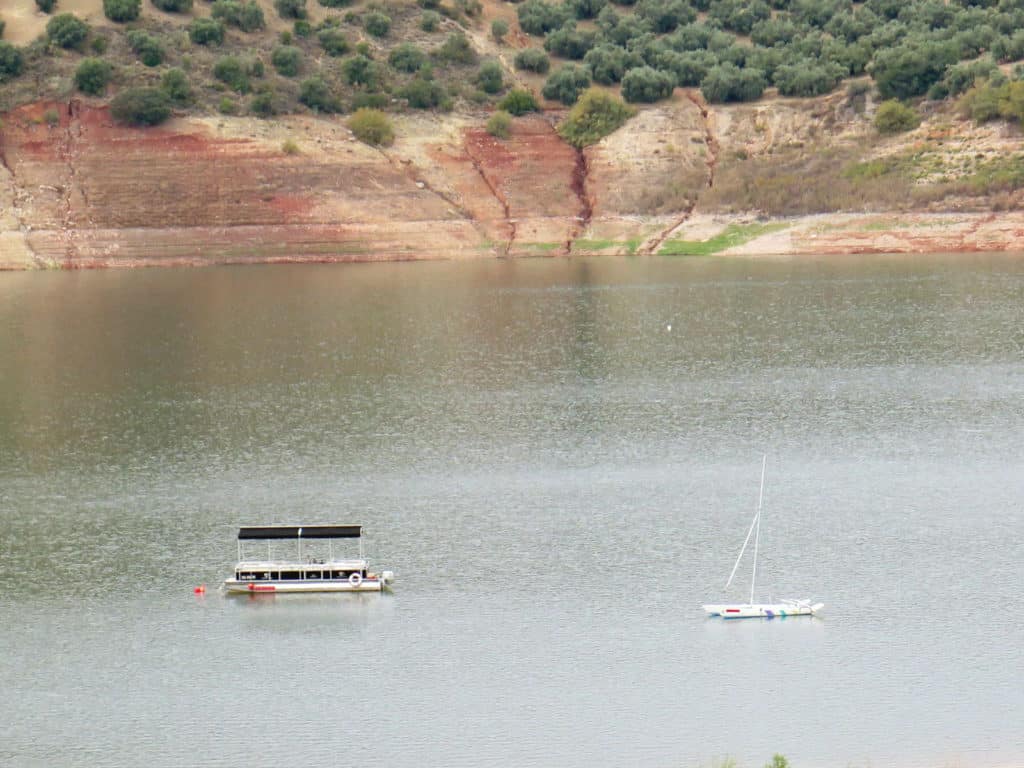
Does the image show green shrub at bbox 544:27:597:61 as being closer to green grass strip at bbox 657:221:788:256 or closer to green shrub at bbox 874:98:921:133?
green shrub at bbox 874:98:921:133

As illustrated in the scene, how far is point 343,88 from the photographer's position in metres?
105

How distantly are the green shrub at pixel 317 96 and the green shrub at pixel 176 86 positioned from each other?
6.62 metres

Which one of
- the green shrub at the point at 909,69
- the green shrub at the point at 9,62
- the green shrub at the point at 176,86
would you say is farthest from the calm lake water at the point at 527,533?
the green shrub at the point at 9,62

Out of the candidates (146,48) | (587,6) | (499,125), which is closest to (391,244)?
(499,125)

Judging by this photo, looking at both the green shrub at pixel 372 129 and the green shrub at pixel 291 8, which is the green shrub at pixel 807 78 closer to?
the green shrub at pixel 372 129

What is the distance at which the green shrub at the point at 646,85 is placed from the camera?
10412 cm

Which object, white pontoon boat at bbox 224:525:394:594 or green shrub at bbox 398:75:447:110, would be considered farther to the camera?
green shrub at bbox 398:75:447:110

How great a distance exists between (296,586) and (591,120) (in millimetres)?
68403

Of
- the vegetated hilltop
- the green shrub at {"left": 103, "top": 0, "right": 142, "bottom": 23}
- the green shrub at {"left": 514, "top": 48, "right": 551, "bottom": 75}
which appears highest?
the green shrub at {"left": 103, "top": 0, "right": 142, "bottom": 23}

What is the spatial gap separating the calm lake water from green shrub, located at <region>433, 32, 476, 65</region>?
41.3m

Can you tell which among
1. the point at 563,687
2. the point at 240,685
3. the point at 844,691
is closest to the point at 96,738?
the point at 240,685

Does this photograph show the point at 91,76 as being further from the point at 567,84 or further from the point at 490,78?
the point at 567,84

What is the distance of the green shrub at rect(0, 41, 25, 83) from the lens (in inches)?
4031

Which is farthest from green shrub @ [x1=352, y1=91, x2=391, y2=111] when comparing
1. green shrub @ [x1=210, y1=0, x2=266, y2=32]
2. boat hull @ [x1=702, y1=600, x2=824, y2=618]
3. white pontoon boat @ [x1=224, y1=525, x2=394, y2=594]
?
boat hull @ [x1=702, y1=600, x2=824, y2=618]
